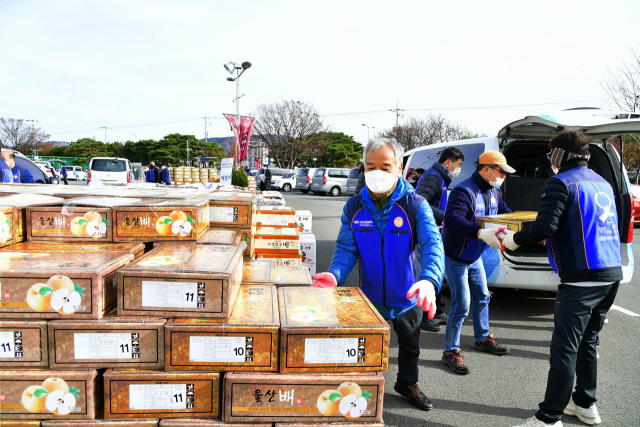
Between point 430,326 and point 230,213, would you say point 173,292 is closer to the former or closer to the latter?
point 230,213

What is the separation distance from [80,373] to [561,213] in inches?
108

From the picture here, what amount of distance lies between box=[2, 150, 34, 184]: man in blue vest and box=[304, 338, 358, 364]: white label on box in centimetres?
837

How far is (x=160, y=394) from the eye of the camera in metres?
1.80

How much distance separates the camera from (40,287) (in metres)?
1.75

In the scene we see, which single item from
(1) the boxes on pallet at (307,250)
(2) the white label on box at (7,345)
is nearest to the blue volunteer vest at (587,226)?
(2) the white label on box at (7,345)

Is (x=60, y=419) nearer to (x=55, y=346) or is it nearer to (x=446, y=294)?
(x=55, y=346)

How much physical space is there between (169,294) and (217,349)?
0.32m

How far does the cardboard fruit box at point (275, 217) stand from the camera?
5043 mm

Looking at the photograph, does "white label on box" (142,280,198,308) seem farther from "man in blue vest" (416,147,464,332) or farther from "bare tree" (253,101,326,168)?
"bare tree" (253,101,326,168)

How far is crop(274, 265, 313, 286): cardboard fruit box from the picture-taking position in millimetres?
2492

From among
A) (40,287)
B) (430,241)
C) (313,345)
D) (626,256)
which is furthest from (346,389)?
(626,256)

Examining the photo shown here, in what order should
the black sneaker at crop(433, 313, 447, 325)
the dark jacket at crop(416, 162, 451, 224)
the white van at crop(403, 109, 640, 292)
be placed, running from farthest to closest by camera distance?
the black sneaker at crop(433, 313, 447, 325)
the dark jacket at crop(416, 162, 451, 224)
the white van at crop(403, 109, 640, 292)

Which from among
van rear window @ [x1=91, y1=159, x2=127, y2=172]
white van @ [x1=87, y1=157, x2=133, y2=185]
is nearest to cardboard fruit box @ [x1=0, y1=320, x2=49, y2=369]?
white van @ [x1=87, y1=157, x2=133, y2=185]

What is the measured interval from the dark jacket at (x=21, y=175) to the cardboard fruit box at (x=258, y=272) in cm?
749
